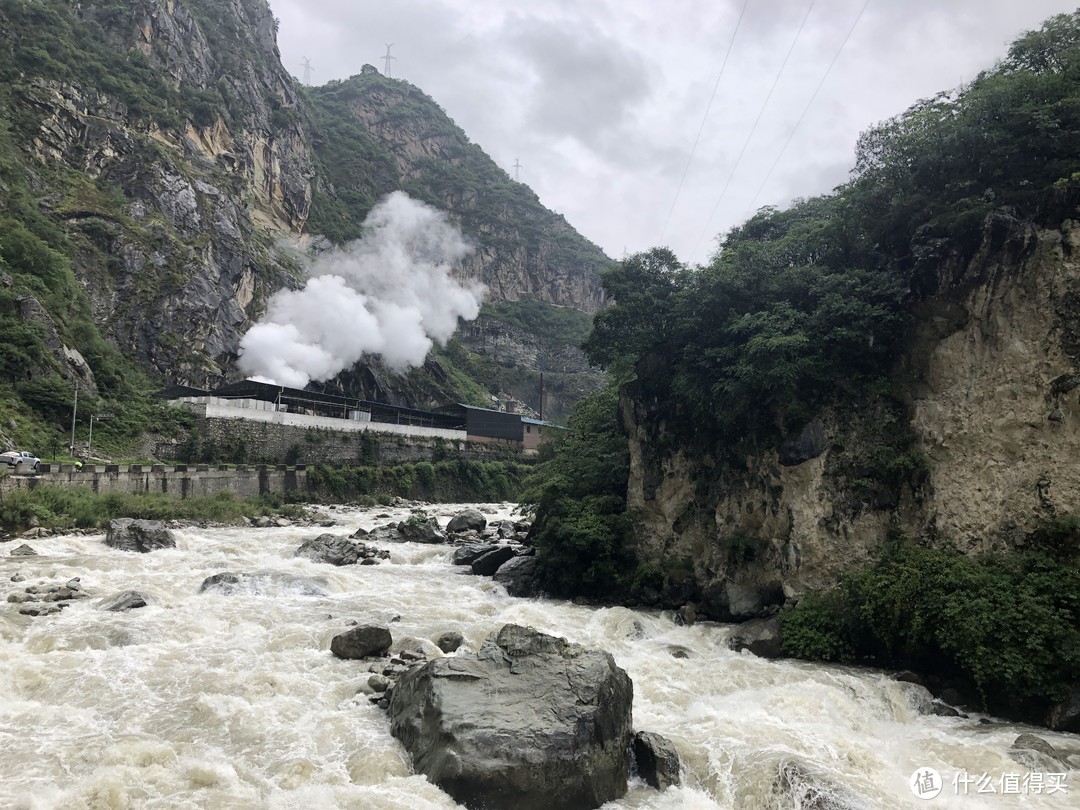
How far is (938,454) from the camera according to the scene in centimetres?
1386

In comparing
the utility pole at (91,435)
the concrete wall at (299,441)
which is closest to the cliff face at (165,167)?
the utility pole at (91,435)

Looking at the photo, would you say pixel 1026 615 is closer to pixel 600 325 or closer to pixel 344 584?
pixel 600 325

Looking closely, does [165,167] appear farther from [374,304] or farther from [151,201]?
[374,304]

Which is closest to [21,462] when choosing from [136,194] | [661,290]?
[661,290]

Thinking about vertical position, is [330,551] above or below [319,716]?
above

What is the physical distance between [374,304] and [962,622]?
68805mm

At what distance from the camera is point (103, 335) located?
141 feet

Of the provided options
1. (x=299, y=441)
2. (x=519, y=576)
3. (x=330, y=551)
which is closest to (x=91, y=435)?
(x=299, y=441)

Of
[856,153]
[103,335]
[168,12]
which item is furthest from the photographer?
[168,12]

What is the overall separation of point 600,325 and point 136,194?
49177 millimetres

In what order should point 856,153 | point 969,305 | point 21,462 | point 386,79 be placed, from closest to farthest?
point 969,305 → point 856,153 → point 21,462 → point 386,79

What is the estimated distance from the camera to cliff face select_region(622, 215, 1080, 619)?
12.3m

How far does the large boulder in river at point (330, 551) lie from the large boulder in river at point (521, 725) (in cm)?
1271

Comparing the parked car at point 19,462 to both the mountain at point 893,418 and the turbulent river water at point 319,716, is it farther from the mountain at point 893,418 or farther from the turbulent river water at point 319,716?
the mountain at point 893,418
